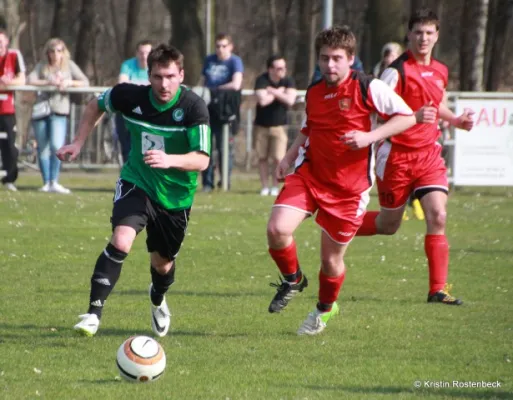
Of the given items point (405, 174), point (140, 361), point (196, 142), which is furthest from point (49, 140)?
point (140, 361)

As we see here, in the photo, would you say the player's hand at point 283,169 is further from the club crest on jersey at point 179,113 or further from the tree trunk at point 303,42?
the tree trunk at point 303,42

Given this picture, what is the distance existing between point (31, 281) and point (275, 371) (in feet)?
12.3

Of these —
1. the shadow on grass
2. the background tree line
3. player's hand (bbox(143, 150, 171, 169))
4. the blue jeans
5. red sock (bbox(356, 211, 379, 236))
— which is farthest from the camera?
the background tree line

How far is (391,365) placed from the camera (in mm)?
6539

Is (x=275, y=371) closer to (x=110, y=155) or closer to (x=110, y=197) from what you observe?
(x=110, y=197)

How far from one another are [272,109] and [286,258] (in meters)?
9.77

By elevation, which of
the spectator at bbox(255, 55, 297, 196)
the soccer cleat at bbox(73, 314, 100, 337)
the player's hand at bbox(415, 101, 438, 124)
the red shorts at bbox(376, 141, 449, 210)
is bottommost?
the spectator at bbox(255, 55, 297, 196)

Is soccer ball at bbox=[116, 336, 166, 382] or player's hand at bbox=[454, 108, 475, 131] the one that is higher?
player's hand at bbox=[454, 108, 475, 131]

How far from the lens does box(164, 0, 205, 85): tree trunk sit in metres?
27.6

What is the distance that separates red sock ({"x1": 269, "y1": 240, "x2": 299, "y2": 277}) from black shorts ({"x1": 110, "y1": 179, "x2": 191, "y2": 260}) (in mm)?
684

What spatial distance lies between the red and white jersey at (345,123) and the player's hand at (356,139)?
268mm

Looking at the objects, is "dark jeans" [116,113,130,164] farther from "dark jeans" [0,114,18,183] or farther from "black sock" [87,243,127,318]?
"black sock" [87,243,127,318]

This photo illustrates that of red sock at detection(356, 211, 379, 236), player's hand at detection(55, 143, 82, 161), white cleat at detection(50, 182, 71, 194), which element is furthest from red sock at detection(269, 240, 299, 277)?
white cleat at detection(50, 182, 71, 194)

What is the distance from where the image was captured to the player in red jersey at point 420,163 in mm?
8812
